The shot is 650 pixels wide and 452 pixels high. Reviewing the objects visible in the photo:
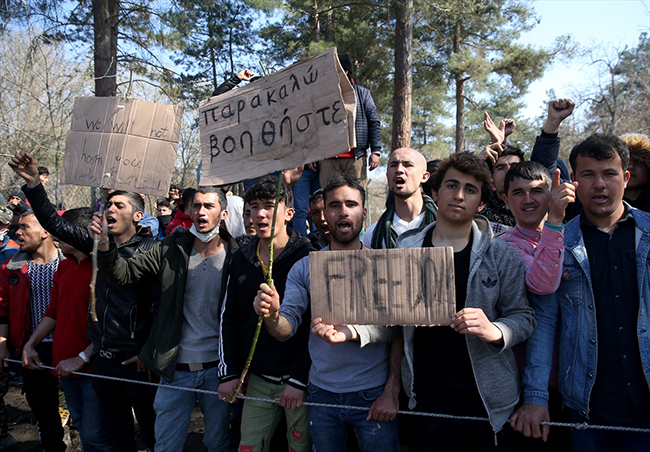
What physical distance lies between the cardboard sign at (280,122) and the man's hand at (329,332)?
792 mm

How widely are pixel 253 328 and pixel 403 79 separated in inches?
390

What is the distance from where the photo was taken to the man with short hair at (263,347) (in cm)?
262

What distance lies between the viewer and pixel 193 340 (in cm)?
312

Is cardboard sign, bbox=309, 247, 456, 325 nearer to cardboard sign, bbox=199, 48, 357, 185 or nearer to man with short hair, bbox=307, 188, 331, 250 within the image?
cardboard sign, bbox=199, 48, 357, 185

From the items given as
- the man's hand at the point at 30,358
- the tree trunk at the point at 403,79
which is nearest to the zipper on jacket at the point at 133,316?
the man's hand at the point at 30,358

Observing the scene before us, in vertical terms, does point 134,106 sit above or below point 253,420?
above

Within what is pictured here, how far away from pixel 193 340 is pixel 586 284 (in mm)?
2551

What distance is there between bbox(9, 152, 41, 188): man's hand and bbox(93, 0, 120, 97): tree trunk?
19.2 ft

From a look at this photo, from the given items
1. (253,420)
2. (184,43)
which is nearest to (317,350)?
(253,420)

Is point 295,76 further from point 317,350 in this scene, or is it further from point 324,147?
point 317,350

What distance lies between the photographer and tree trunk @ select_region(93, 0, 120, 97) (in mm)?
8133

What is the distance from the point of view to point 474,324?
187cm

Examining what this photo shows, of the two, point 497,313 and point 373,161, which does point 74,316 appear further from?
point 373,161

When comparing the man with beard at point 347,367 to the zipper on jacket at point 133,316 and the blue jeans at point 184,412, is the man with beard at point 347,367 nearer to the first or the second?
the blue jeans at point 184,412
